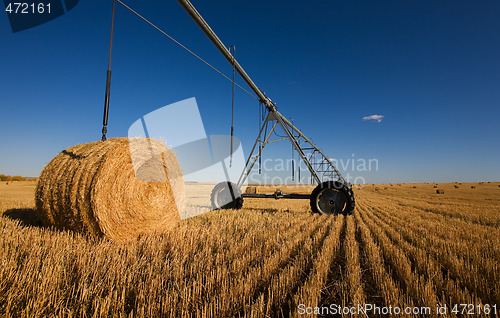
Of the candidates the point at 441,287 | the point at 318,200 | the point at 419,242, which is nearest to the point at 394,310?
the point at 441,287

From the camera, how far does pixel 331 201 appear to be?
6.96 metres

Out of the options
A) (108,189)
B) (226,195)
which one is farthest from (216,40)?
(226,195)

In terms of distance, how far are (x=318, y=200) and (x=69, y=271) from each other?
21.1 ft

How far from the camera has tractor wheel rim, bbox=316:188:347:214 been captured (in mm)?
6879

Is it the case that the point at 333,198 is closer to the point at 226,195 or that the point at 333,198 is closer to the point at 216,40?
the point at 226,195

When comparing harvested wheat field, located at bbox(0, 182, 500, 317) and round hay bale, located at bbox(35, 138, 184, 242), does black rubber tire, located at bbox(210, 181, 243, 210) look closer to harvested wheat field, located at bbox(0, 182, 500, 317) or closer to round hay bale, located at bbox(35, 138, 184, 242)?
round hay bale, located at bbox(35, 138, 184, 242)

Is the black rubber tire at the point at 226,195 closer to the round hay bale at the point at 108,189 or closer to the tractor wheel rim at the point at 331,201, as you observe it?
the tractor wheel rim at the point at 331,201

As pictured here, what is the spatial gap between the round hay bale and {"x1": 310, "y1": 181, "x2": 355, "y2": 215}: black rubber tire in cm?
463

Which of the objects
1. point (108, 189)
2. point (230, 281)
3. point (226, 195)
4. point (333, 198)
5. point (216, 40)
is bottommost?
point (230, 281)

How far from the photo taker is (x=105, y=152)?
385 cm

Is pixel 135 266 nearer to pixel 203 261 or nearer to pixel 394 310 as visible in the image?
pixel 203 261

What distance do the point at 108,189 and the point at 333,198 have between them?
20.5ft

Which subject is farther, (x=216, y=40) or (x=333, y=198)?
(x=333, y=198)

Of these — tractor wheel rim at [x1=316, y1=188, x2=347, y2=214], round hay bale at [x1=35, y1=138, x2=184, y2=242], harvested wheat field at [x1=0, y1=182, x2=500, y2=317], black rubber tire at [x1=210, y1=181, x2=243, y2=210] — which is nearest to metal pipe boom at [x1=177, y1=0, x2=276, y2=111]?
round hay bale at [x1=35, y1=138, x2=184, y2=242]
